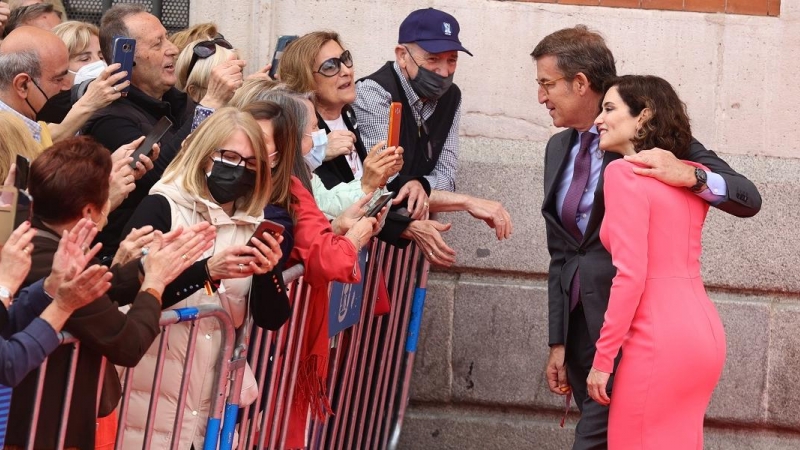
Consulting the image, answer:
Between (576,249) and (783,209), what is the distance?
2332 millimetres

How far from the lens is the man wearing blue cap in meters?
5.77

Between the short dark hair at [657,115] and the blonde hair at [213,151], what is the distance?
1.33m

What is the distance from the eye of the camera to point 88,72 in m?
5.63

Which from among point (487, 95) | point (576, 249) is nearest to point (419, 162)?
point (487, 95)

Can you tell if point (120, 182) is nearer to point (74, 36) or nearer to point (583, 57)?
point (74, 36)

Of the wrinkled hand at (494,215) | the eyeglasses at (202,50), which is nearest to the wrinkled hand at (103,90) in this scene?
the eyeglasses at (202,50)

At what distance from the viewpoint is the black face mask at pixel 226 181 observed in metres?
4.11

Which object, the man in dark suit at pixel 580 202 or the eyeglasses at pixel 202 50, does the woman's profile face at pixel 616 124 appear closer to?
the man in dark suit at pixel 580 202

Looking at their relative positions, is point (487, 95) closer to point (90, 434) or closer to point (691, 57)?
point (691, 57)

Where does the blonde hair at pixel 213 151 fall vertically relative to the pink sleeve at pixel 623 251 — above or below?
above

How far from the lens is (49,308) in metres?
3.08

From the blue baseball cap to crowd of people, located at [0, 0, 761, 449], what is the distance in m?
0.01

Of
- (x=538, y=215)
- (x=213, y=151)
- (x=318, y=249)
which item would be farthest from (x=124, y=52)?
(x=538, y=215)

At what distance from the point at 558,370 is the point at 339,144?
1318 mm
